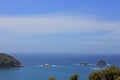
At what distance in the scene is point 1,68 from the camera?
126812 mm

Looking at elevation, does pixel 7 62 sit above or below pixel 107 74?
above

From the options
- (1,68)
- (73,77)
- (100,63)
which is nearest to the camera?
(73,77)

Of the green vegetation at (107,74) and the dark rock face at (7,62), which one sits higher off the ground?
the dark rock face at (7,62)

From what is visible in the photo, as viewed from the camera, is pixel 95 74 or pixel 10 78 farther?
pixel 10 78

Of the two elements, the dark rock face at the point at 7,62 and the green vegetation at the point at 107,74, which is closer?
the green vegetation at the point at 107,74

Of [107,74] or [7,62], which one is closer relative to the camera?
[107,74]

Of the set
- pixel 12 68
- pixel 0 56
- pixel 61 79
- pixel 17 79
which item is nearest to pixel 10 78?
pixel 17 79

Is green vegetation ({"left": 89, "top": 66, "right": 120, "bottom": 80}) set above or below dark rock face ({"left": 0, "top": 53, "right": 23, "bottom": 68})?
below

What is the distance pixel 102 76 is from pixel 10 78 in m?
70.7

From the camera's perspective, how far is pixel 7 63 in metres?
130

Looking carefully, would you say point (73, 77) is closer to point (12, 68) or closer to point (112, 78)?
point (112, 78)

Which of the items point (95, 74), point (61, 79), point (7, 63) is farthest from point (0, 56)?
point (95, 74)

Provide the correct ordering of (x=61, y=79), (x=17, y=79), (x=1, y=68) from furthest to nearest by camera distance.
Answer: (x=1, y=68)
(x=17, y=79)
(x=61, y=79)

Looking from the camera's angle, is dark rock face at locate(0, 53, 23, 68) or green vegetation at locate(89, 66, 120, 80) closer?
green vegetation at locate(89, 66, 120, 80)
